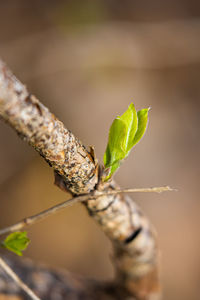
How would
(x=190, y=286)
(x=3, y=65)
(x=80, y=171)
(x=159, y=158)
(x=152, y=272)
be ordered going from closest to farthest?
(x=3, y=65), (x=80, y=171), (x=152, y=272), (x=190, y=286), (x=159, y=158)

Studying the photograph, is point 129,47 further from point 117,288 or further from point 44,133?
point 44,133

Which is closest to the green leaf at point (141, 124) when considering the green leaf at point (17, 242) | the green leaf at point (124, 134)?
the green leaf at point (124, 134)

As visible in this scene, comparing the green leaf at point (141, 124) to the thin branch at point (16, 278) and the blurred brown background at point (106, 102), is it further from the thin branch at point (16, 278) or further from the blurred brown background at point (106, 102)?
the blurred brown background at point (106, 102)

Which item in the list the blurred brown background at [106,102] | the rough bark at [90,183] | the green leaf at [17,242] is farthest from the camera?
the blurred brown background at [106,102]

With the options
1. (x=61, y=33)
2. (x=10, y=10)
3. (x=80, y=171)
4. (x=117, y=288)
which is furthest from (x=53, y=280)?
(x=10, y=10)

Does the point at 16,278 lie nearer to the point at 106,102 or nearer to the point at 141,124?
the point at 141,124
